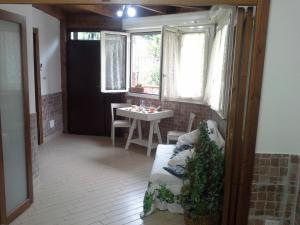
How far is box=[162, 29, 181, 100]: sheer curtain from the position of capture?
192 inches

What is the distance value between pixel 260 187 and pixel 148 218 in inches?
52.5

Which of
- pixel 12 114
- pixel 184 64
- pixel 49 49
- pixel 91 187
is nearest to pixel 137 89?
pixel 184 64

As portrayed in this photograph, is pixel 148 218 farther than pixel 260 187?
Yes

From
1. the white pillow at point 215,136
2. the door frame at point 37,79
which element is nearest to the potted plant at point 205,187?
the white pillow at point 215,136

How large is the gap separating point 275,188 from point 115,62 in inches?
170

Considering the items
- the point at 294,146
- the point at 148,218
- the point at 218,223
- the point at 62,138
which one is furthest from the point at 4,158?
the point at 62,138

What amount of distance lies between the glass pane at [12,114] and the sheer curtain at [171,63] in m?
2.73

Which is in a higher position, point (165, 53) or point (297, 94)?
point (165, 53)

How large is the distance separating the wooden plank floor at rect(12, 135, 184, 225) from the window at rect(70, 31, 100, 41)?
2264 millimetres

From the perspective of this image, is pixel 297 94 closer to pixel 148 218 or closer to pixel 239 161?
pixel 239 161

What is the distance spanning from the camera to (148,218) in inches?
113

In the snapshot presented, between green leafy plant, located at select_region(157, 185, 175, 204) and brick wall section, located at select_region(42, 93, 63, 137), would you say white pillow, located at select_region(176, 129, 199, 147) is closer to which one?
green leafy plant, located at select_region(157, 185, 175, 204)

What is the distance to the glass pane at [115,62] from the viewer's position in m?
5.52

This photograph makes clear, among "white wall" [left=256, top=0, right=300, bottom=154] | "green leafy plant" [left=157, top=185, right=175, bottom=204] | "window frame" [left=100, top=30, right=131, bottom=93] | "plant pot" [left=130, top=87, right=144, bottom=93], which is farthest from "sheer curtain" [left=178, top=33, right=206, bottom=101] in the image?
"white wall" [left=256, top=0, right=300, bottom=154]
